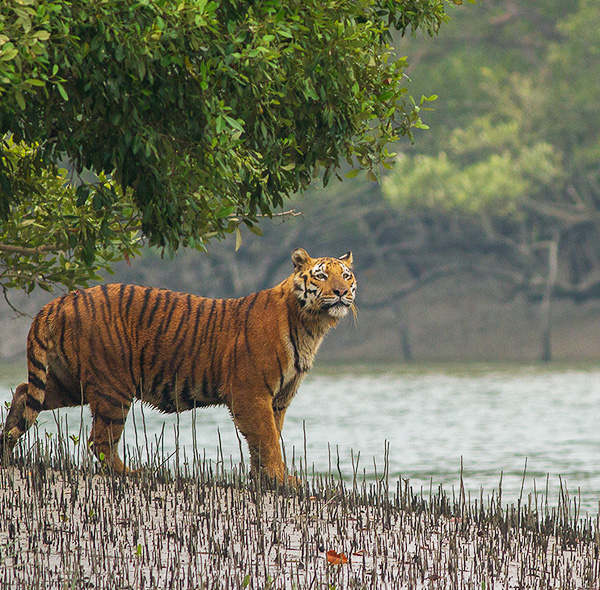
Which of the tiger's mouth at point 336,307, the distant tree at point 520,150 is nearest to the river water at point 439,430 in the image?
the tiger's mouth at point 336,307

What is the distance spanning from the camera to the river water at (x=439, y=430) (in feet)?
43.3

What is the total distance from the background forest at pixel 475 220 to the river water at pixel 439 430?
6.94m

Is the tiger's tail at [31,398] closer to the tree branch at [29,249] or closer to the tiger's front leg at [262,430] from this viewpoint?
the tree branch at [29,249]

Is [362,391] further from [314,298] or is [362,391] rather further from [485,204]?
[314,298]

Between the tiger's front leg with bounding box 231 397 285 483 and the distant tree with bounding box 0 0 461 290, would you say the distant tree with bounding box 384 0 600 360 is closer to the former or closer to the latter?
the tiger's front leg with bounding box 231 397 285 483

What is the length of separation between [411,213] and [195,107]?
3179cm

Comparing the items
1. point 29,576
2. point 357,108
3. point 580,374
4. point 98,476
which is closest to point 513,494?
point 98,476

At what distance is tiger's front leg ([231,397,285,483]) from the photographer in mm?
8797

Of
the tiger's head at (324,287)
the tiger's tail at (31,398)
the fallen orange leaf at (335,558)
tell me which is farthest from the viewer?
the tiger's head at (324,287)

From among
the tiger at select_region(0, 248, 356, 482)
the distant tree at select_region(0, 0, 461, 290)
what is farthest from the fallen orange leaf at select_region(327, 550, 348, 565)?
the distant tree at select_region(0, 0, 461, 290)

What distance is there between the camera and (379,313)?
4184cm

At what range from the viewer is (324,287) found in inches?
352

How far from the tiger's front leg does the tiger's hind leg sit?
91cm

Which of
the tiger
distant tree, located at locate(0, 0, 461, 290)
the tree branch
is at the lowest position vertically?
the tiger
